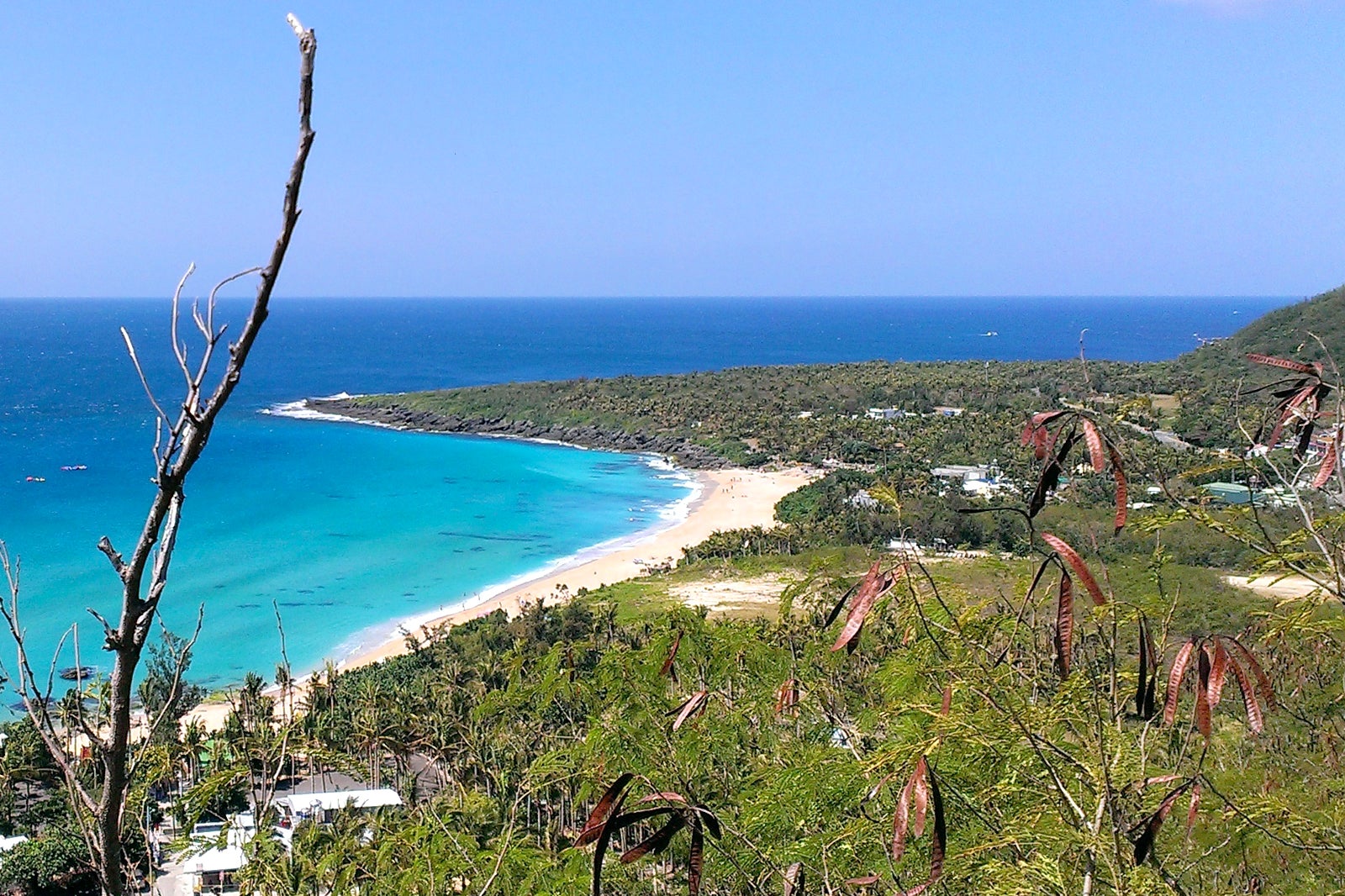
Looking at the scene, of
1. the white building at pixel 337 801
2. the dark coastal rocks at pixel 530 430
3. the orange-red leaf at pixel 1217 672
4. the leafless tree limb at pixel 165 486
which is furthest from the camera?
the dark coastal rocks at pixel 530 430

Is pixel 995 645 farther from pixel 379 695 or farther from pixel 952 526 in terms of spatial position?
pixel 952 526

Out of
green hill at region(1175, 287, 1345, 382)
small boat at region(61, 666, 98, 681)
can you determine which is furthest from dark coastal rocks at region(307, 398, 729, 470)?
small boat at region(61, 666, 98, 681)

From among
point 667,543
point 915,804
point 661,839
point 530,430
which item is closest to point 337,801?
point 661,839

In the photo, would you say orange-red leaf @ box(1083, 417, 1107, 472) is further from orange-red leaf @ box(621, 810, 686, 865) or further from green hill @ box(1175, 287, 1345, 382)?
green hill @ box(1175, 287, 1345, 382)

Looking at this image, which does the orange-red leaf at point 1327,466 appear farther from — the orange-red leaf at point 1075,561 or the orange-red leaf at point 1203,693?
the orange-red leaf at point 1075,561

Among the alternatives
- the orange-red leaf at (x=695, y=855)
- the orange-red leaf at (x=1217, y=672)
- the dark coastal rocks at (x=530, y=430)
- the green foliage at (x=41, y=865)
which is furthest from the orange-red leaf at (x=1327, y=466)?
the dark coastal rocks at (x=530, y=430)
